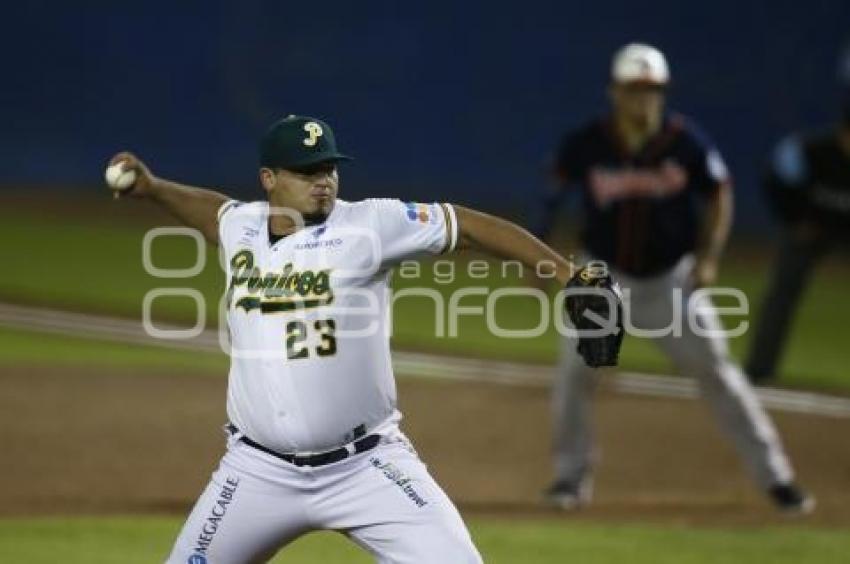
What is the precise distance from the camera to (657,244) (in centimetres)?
930

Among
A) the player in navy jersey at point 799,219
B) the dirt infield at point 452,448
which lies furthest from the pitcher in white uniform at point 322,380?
the player in navy jersey at point 799,219

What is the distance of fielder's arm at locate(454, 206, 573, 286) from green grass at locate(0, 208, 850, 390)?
302 inches

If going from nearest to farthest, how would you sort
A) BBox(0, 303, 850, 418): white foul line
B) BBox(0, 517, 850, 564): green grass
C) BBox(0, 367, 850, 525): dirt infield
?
BBox(0, 517, 850, 564): green grass < BBox(0, 367, 850, 525): dirt infield < BBox(0, 303, 850, 418): white foul line

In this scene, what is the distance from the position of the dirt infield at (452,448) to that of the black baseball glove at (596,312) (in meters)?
3.52

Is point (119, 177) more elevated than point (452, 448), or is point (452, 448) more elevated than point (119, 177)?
point (119, 177)

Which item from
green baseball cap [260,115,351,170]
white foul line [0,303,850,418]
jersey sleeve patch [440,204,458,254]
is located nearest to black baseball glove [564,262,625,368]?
jersey sleeve patch [440,204,458,254]

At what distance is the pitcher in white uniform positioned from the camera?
586 centimetres

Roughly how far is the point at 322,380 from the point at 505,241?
27.3 inches

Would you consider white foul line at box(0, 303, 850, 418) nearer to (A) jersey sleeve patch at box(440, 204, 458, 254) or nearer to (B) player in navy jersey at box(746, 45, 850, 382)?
(B) player in navy jersey at box(746, 45, 850, 382)

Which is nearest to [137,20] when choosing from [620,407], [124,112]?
[124,112]

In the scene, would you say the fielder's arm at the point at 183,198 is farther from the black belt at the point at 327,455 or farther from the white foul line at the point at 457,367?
the white foul line at the point at 457,367

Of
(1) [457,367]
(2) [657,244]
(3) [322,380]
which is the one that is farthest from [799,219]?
(3) [322,380]

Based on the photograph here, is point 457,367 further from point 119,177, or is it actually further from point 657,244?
point 119,177

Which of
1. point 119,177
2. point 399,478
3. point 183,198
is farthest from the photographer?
point 183,198
